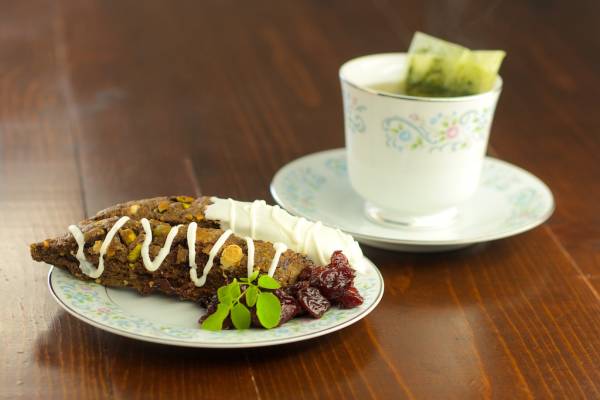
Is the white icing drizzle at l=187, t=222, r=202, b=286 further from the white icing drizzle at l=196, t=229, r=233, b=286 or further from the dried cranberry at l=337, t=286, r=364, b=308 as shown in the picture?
the dried cranberry at l=337, t=286, r=364, b=308

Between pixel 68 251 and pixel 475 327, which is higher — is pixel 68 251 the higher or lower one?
the higher one

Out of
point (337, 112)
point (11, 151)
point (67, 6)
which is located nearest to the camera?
point (11, 151)

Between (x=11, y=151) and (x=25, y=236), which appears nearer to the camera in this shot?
(x=25, y=236)

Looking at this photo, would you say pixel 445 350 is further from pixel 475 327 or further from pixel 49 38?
pixel 49 38

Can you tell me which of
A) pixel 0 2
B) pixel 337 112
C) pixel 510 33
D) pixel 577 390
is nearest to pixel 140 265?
pixel 577 390

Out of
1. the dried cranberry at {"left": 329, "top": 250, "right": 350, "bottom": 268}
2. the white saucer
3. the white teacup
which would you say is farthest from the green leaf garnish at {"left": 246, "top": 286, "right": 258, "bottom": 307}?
the white teacup

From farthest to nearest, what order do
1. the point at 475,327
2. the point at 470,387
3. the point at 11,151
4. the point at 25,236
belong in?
the point at 11,151 < the point at 25,236 < the point at 475,327 < the point at 470,387

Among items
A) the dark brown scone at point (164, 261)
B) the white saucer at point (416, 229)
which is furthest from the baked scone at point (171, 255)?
the white saucer at point (416, 229)

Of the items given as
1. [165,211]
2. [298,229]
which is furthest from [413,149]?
[165,211]
